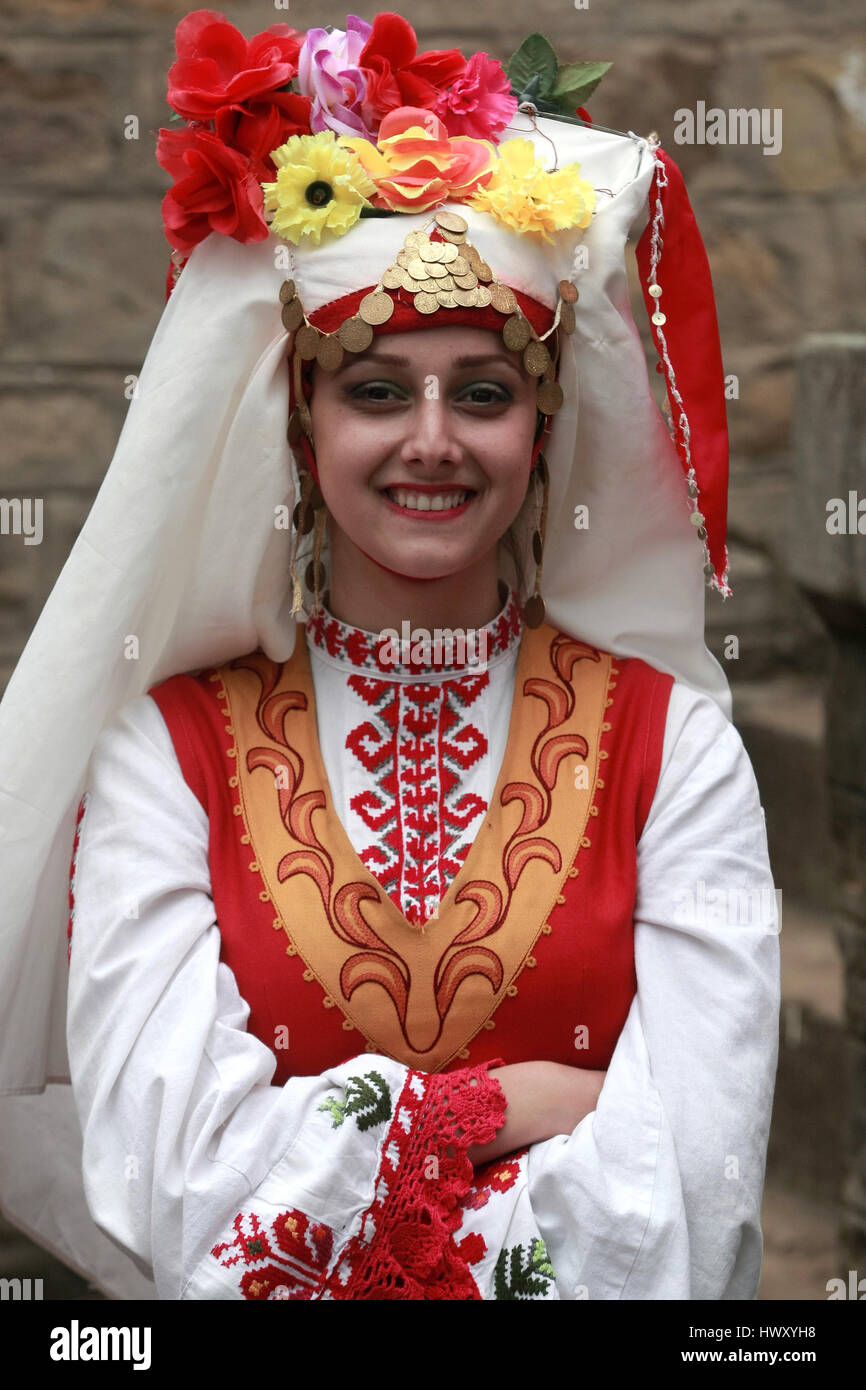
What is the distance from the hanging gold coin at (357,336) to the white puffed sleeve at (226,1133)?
1.98 ft

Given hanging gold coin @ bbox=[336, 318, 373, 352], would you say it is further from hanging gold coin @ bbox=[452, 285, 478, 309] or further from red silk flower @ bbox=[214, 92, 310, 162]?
red silk flower @ bbox=[214, 92, 310, 162]

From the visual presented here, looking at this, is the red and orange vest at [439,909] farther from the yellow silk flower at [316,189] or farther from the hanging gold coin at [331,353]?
the yellow silk flower at [316,189]

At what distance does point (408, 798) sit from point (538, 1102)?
15.3 inches

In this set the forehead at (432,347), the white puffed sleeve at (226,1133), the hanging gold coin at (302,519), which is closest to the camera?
the white puffed sleeve at (226,1133)

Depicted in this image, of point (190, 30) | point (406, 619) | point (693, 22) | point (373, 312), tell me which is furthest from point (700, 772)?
point (693, 22)

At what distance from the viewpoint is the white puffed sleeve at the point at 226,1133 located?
5.89ft

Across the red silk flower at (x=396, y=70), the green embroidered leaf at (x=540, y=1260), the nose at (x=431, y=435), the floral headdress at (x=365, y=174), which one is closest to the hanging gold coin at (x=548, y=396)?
the floral headdress at (x=365, y=174)

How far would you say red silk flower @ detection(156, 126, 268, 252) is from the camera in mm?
1906

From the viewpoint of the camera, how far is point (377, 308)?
1887mm

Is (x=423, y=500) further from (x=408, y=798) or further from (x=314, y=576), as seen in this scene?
(x=408, y=798)

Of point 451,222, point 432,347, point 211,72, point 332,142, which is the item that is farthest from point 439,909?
point 211,72

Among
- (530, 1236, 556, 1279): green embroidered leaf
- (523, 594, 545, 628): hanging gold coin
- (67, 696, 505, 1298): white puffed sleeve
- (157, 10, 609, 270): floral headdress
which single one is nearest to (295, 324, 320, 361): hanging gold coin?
(157, 10, 609, 270): floral headdress

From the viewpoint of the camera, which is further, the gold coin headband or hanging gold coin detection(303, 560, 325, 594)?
hanging gold coin detection(303, 560, 325, 594)

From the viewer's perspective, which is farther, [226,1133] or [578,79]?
[578,79]
